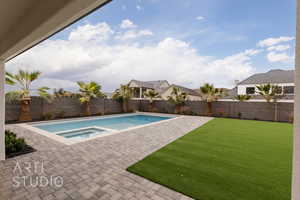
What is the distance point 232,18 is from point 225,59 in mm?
9309

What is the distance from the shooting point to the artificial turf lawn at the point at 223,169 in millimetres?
2453

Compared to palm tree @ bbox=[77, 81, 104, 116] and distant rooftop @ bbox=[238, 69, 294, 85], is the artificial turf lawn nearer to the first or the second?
palm tree @ bbox=[77, 81, 104, 116]

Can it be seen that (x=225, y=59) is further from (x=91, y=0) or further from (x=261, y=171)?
(x=91, y=0)

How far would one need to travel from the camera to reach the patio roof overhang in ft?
4.83

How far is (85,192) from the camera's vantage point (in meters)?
2.43

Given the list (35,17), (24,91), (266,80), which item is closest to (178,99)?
(24,91)

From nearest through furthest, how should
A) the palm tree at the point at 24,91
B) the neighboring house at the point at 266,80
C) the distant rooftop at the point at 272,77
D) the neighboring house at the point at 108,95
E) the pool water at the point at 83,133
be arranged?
the pool water at the point at 83,133, the palm tree at the point at 24,91, the neighboring house at the point at 108,95, the neighboring house at the point at 266,80, the distant rooftop at the point at 272,77

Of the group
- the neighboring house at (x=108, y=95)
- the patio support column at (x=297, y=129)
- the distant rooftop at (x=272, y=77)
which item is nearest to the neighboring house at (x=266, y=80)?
the distant rooftop at (x=272, y=77)

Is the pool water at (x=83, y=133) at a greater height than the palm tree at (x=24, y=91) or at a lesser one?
lesser

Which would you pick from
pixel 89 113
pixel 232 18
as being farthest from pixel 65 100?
pixel 232 18

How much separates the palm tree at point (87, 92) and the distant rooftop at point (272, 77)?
1844cm

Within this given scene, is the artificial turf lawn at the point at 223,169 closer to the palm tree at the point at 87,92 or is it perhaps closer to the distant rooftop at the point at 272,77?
the palm tree at the point at 87,92

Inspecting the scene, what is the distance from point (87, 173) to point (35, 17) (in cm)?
285

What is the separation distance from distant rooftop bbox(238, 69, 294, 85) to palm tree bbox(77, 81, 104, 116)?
18.4 metres
